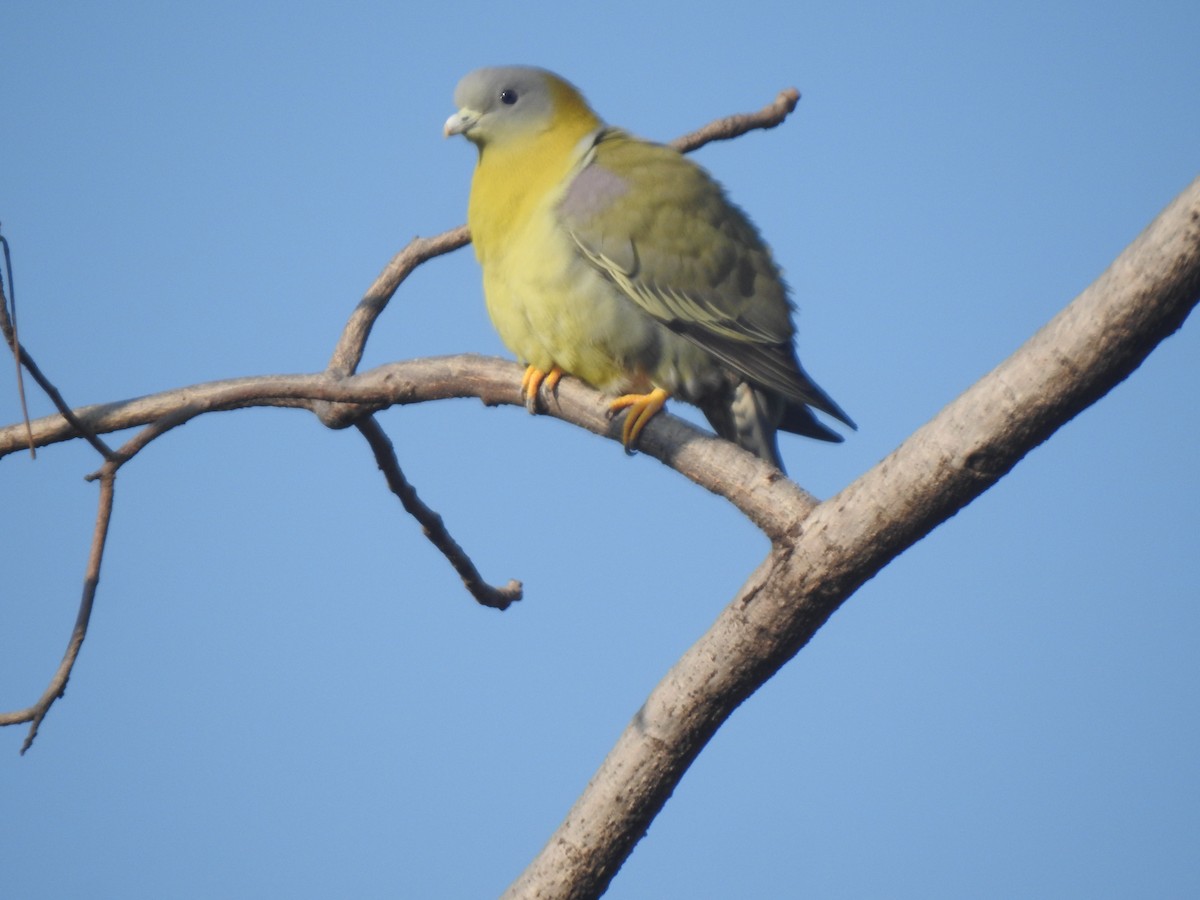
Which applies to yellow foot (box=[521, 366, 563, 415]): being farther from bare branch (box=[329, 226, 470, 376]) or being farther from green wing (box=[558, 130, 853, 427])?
bare branch (box=[329, 226, 470, 376])

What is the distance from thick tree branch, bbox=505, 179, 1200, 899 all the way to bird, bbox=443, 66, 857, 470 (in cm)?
106

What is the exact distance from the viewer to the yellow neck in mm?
4102

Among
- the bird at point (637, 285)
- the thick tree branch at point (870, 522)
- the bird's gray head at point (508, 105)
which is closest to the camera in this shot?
the thick tree branch at point (870, 522)

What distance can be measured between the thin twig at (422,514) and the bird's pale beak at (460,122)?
44.4 inches

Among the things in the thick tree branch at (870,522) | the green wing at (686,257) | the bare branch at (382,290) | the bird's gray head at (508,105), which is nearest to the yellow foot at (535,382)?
the green wing at (686,257)

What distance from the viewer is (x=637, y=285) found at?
3.90 metres

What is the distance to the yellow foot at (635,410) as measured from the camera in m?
3.48

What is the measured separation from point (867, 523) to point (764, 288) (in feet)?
5.58

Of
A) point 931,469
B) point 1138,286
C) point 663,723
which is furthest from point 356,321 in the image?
point 1138,286

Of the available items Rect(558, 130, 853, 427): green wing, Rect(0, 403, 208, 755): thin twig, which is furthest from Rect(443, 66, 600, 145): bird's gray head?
Rect(0, 403, 208, 755): thin twig

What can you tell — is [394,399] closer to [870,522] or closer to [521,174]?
[521,174]

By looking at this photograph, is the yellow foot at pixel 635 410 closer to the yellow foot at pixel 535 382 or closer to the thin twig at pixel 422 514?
the yellow foot at pixel 535 382

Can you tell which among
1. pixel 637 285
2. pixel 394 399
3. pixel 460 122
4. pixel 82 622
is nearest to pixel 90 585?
pixel 82 622

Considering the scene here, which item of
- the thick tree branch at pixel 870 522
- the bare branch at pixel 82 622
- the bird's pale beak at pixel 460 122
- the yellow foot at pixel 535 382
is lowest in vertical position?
the thick tree branch at pixel 870 522
